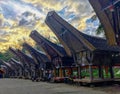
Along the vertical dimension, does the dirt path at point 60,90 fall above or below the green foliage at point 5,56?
below

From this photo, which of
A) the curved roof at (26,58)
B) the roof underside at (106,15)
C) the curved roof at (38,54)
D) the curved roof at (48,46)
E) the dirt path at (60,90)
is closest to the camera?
the roof underside at (106,15)

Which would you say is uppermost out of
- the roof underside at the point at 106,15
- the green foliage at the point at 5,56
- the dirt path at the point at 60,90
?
the green foliage at the point at 5,56

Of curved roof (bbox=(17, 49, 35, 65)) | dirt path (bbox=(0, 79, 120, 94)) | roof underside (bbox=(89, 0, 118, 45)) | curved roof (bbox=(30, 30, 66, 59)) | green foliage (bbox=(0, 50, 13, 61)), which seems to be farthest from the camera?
green foliage (bbox=(0, 50, 13, 61))

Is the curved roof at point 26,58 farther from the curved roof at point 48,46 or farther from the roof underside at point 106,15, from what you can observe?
the roof underside at point 106,15

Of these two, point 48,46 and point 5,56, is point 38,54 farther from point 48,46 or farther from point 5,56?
point 5,56

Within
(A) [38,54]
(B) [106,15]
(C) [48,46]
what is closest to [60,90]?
(B) [106,15]

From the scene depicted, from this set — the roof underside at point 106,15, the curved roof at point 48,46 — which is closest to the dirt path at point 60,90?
the roof underside at point 106,15

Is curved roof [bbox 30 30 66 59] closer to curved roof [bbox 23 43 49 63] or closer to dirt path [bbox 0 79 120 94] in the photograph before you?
curved roof [bbox 23 43 49 63]

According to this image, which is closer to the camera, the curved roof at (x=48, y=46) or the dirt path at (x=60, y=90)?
the dirt path at (x=60, y=90)

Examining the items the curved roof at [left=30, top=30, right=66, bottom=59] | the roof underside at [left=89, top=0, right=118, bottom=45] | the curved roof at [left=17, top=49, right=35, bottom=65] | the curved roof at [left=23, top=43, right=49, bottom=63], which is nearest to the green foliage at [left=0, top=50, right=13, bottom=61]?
the curved roof at [left=17, top=49, right=35, bottom=65]

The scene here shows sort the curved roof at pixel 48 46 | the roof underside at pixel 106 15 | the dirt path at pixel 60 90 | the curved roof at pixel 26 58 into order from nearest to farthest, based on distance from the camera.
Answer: the roof underside at pixel 106 15, the dirt path at pixel 60 90, the curved roof at pixel 48 46, the curved roof at pixel 26 58

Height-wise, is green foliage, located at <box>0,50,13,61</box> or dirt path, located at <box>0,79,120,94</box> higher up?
green foliage, located at <box>0,50,13,61</box>

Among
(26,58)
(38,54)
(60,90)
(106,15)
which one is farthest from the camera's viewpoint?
(26,58)

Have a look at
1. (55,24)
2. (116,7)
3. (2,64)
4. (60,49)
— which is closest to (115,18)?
(116,7)
